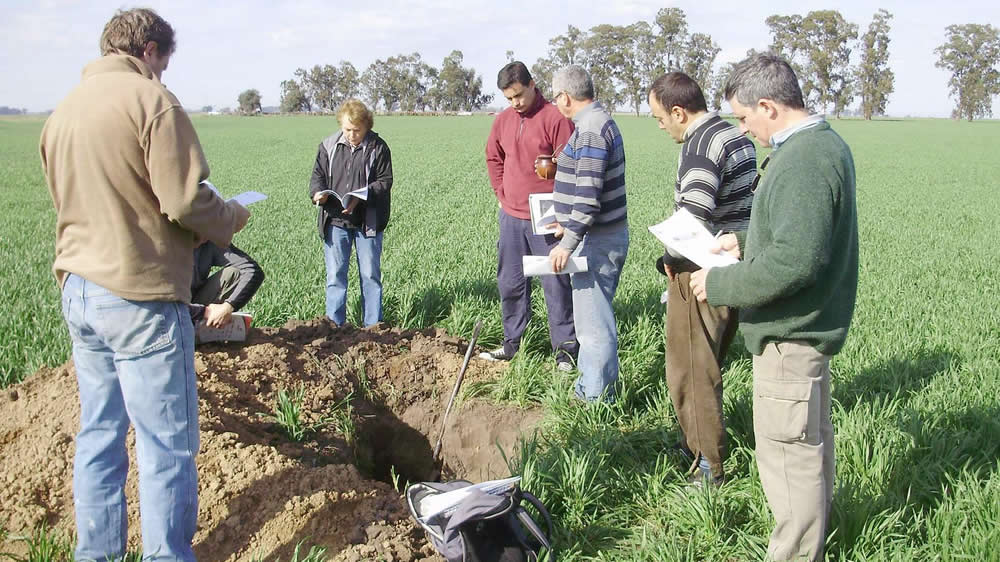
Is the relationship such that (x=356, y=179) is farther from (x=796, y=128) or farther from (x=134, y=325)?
(x=796, y=128)

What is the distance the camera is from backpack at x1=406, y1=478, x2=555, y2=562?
2615 millimetres

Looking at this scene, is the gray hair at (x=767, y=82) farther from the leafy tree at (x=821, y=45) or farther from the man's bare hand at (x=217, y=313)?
the leafy tree at (x=821, y=45)

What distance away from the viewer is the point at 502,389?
4422 millimetres

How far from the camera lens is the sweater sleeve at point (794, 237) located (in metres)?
2.31

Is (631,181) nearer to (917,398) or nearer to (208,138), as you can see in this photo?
(917,398)

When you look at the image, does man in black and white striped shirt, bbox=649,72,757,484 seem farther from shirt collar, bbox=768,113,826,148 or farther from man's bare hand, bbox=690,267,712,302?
shirt collar, bbox=768,113,826,148

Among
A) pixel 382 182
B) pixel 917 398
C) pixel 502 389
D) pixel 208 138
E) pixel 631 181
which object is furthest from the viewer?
pixel 208 138

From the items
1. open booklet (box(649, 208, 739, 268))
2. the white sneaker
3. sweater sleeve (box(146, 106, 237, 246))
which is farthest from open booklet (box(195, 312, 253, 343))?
open booklet (box(649, 208, 739, 268))

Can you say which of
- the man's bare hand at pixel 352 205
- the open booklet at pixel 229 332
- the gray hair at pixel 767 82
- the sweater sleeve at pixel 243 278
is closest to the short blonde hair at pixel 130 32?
the sweater sleeve at pixel 243 278

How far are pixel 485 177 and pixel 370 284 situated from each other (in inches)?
581

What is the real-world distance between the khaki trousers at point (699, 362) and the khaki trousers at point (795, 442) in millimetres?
743

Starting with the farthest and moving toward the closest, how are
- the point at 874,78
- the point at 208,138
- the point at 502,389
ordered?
the point at 874,78 → the point at 208,138 → the point at 502,389

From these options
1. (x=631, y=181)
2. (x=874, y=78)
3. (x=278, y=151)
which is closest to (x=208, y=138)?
(x=278, y=151)

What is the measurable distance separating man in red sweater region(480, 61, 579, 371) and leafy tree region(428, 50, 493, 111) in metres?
103
